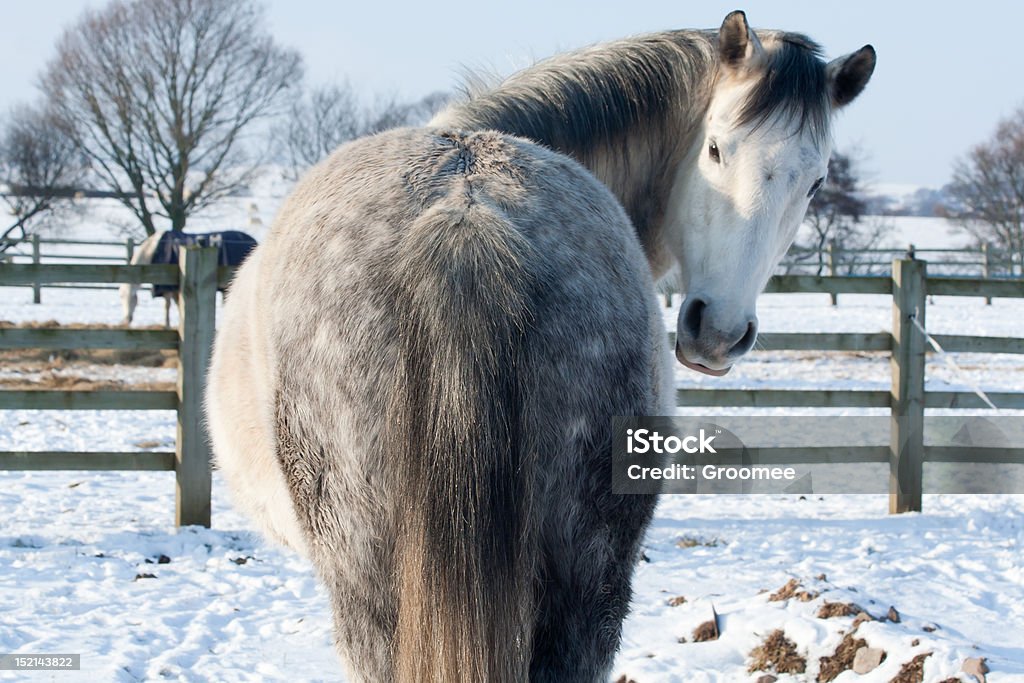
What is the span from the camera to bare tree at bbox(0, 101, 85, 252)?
24.2 m

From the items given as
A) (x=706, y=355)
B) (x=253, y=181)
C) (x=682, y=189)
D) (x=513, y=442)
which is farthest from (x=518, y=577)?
(x=253, y=181)

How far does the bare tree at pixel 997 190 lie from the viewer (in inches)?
1212

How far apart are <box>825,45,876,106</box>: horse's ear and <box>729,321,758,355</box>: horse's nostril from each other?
32.3 inches

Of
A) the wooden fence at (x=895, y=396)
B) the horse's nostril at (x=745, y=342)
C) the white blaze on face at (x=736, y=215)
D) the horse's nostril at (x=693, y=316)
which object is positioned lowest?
the wooden fence at (x=895, y=396)

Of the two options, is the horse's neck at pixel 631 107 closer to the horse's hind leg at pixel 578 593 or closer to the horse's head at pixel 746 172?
the horse's head at pixel 746 172

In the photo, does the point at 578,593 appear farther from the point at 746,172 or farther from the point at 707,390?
the point at 707,390

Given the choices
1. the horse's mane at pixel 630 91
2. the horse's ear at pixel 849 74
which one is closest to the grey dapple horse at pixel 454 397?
the horse's mane at pixel 630 91

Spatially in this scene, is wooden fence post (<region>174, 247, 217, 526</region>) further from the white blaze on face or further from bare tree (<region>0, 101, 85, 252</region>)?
bare tree (<region>0, 101, 85, 252</region>)

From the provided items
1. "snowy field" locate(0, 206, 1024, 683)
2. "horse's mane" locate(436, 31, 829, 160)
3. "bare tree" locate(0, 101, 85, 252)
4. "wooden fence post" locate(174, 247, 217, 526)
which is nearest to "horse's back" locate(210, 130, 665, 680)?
"horse's mane" locate(436, 31, 829, 160)

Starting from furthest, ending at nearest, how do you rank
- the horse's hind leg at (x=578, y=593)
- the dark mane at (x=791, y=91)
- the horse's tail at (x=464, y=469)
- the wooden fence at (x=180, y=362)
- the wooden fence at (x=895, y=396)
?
the wooden fence at (x=895, y=396) < the wooden fence at (x=180, y=362) < the dark mane at (x=791, y=91) < the horse's hind leg at (x=578, y=593) < the horse's tail at (x=464, y=469)

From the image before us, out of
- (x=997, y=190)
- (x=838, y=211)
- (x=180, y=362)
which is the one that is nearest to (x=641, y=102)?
(x=180, y=362)

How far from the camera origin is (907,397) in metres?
6.52

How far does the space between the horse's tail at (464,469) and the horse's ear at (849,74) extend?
169 cm

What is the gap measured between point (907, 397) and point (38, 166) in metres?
24.6
